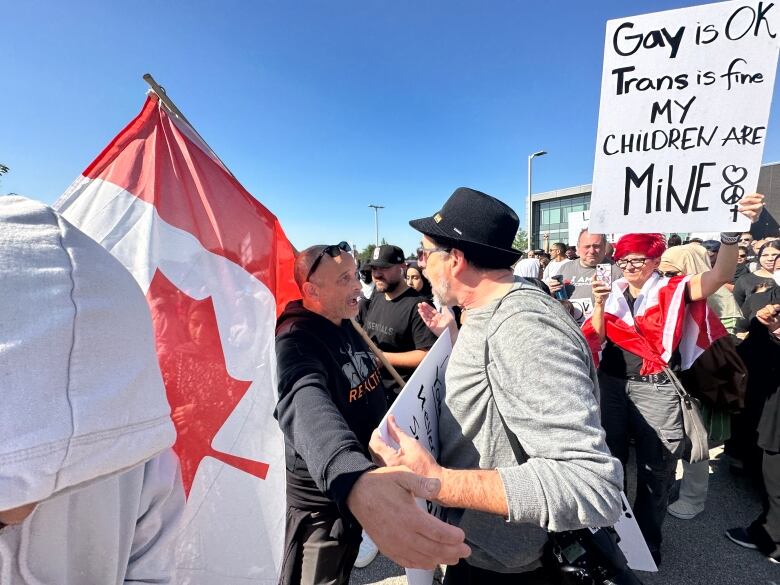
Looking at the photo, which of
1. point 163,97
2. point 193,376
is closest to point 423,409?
point 193,376

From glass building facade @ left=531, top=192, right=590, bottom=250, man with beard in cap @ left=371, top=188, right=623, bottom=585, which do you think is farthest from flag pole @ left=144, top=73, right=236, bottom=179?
glass building facade @ left=531, top=192, right=590, bottom=250

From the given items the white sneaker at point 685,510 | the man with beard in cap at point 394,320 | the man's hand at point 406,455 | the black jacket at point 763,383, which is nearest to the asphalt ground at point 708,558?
the white sneaker at point 685,510

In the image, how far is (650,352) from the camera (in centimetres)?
248

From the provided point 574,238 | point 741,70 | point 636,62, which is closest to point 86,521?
point 636,62

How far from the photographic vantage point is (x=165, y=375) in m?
1.48

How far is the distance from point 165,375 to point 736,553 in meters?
4.01

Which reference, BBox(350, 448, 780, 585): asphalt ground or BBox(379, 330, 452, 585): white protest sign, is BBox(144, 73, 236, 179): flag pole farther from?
BBox(350, 448, 780, 585): asphalt ground

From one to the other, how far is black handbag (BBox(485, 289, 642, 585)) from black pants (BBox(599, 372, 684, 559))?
5.11ft

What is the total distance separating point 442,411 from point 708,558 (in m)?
2.83

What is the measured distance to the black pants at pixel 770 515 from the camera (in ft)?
8.54

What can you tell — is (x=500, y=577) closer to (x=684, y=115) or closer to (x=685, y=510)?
(x=684, y=115)

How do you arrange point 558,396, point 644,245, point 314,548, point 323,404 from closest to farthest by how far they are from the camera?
point 558,396, point 323,404, point 314,548, point 644,245

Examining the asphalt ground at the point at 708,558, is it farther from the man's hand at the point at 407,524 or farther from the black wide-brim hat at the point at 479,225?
the black wide-brim hat at the point at 479,225

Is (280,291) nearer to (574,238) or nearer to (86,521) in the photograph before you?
(86,521)
